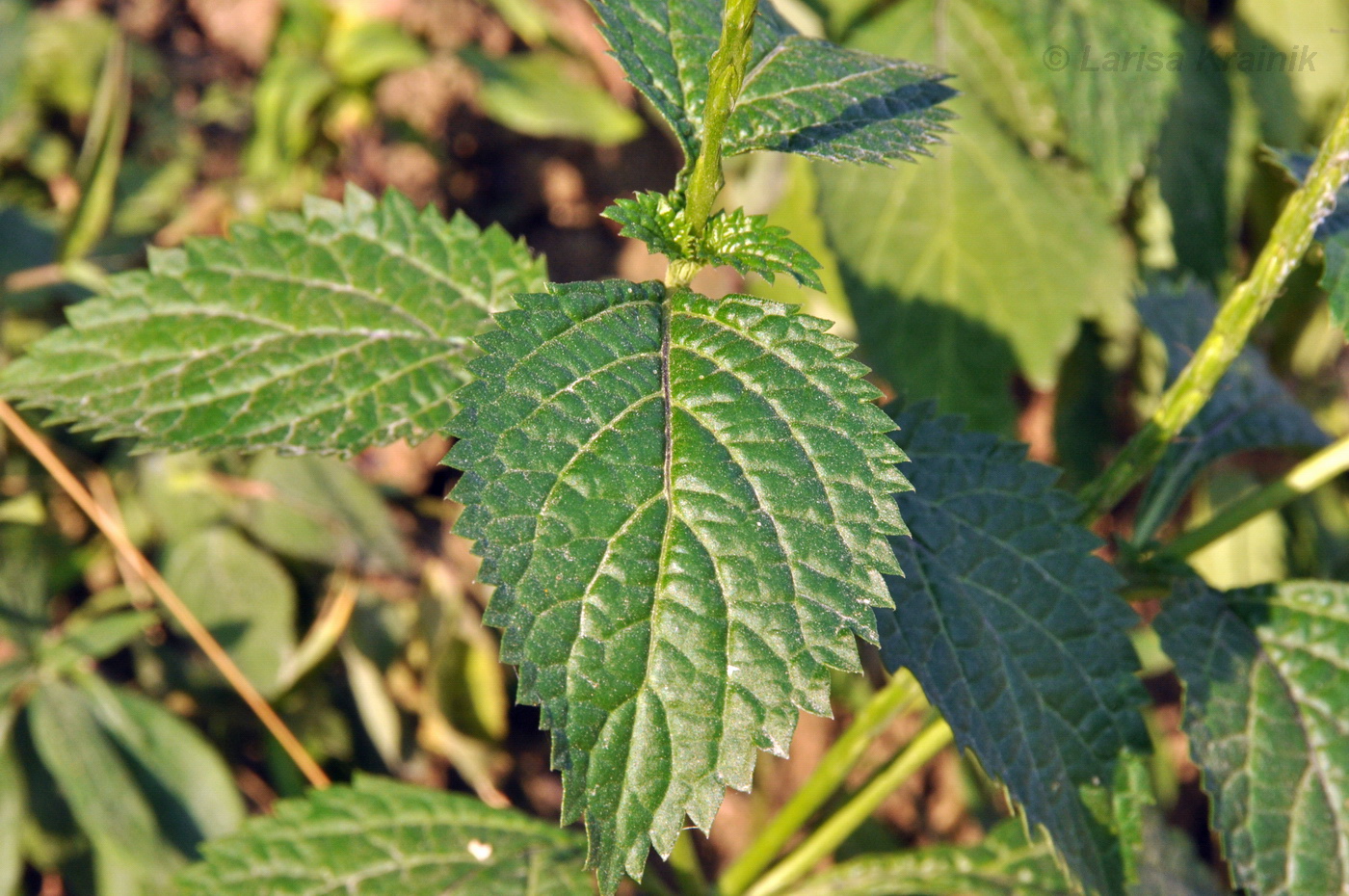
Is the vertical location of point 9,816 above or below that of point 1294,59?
below

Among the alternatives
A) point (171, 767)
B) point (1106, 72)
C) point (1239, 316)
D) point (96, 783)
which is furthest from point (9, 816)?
point (1106, 72)

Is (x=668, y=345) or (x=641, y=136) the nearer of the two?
(x=668, y=345)

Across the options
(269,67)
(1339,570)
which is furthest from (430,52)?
(1339,570)

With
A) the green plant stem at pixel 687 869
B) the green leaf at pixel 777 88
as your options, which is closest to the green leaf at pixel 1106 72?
the green leaf at pixel 777 88

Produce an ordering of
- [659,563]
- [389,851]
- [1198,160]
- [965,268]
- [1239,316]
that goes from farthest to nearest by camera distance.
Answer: [1198,160]
[965,268]
[389,851]
[1239,316]
[659,563]

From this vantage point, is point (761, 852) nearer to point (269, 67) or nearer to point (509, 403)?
point (509, 403)

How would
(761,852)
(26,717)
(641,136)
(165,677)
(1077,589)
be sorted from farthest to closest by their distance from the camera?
(641,136), (165,677), (26,717), (761,852), (1077,589)

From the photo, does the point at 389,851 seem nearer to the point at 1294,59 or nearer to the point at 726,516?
the point at 726,516
